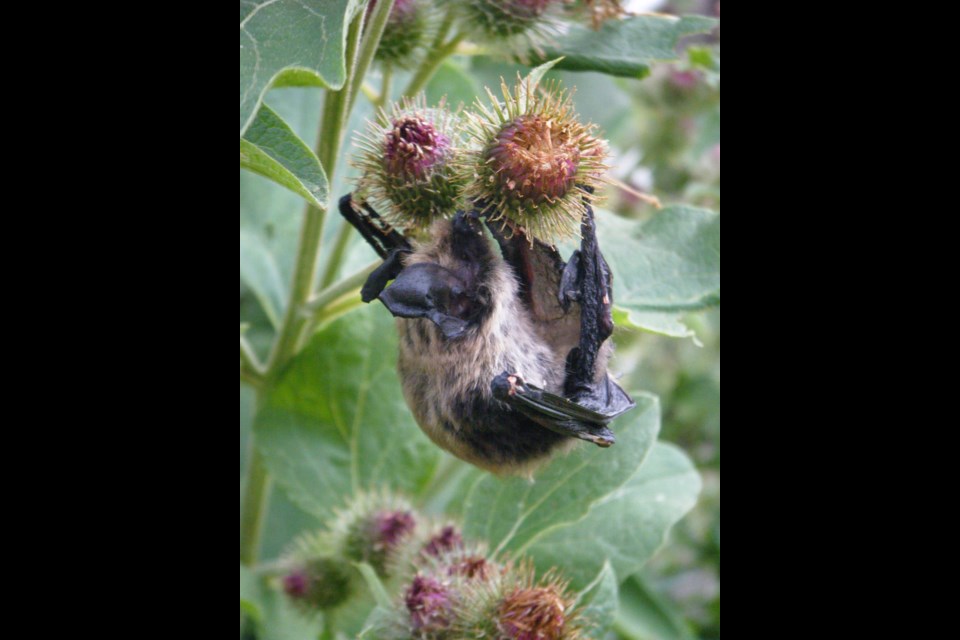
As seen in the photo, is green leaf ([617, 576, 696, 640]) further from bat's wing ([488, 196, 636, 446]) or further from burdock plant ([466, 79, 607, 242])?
burdock plant ([466, 79, 607, 242])

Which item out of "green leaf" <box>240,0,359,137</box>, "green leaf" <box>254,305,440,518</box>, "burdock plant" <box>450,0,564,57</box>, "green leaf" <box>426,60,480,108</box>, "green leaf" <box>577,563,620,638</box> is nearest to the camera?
"green leaf" <box>240,0,359,137</box>

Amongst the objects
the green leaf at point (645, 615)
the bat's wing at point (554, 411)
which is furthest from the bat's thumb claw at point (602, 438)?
the green leaf at point (645, 615)

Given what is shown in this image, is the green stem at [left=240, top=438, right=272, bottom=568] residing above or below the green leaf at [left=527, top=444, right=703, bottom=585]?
below

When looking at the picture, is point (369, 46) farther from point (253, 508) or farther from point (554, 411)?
point (253, 508)

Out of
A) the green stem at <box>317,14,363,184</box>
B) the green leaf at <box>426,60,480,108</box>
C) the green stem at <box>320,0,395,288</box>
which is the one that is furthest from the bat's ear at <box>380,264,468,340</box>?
the green leaf at <box>426,60,480,108</box>

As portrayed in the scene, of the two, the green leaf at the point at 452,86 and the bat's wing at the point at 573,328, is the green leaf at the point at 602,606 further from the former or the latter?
the green leaf at the point at 452,86

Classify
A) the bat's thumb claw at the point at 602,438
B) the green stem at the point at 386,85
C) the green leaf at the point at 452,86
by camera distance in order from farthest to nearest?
1. the green leaf at the point at 452,86
2. the green stem at the point at 386,85
3. the bat's thumb claw at the point at 602,438
